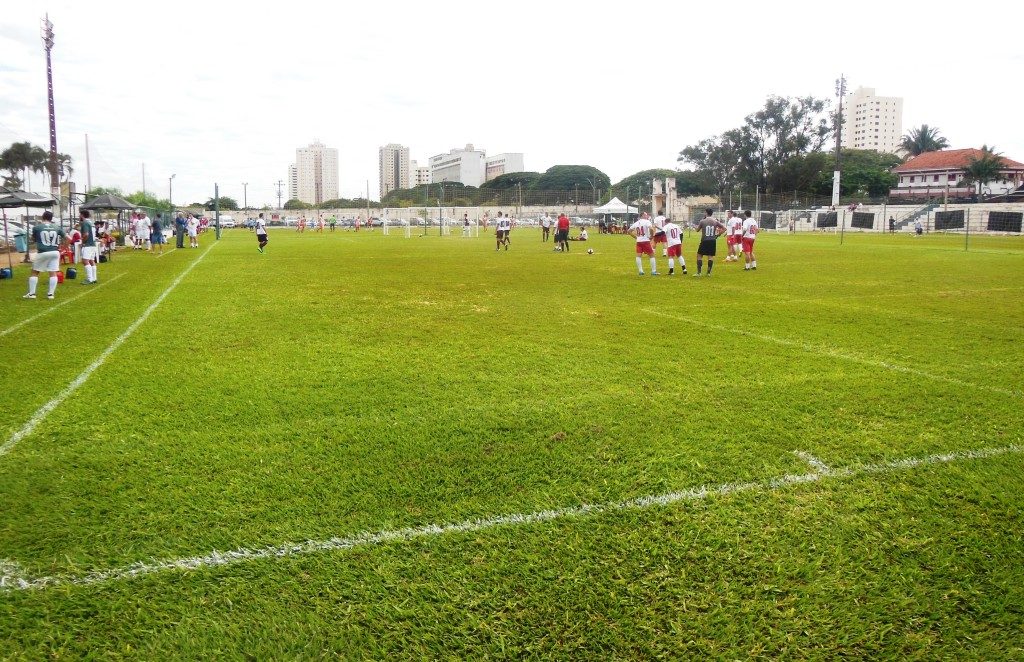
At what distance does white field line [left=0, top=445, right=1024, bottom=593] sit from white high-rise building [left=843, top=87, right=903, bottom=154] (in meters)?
204

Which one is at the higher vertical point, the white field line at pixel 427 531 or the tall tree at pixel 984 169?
the tall tree at pixel 984 169

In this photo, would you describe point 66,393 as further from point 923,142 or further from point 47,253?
point 923,142

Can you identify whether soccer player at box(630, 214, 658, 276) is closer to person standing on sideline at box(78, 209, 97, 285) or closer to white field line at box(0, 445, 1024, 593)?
white field line at box(0, 445, 1024, 593)

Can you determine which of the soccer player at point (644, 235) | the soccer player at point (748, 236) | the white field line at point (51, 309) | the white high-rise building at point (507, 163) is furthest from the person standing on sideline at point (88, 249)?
the white high-rise building at point (507, 163)

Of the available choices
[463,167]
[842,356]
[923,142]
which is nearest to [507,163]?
[463,167]

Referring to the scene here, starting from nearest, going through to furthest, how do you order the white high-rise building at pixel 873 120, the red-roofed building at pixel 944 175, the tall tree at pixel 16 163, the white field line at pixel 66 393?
1. the white field line at pixel 66 393
2. the tall tree at pixel 16 163
3. the red-roofed building at pixel 944 175
4. the white high-rise building at pixel 873 120

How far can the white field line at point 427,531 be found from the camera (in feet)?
10.2

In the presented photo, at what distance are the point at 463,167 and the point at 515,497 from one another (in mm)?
161867

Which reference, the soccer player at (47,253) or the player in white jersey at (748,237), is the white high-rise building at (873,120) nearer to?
the player in white jersey at (748,237)

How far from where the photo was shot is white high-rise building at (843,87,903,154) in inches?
7254

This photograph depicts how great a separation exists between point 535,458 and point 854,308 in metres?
8.75

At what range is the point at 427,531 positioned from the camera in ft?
11.4

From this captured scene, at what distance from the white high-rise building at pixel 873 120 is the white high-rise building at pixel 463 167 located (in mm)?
98559

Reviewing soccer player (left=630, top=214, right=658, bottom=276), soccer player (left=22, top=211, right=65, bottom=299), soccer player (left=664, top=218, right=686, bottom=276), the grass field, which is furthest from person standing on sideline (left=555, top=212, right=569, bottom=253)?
the grass field
